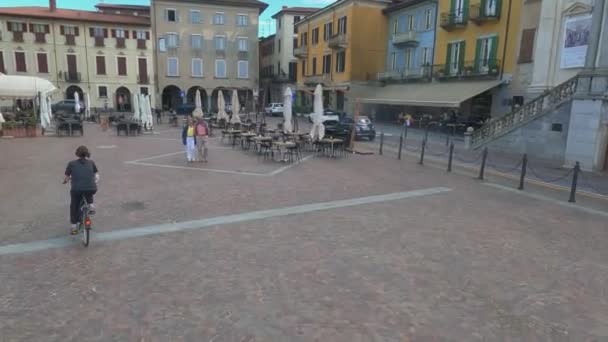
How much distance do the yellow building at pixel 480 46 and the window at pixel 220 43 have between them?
100 feet

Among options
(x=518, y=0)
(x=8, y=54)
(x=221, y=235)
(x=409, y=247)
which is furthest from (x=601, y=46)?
(x=8, y=54)

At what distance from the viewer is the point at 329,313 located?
459cm

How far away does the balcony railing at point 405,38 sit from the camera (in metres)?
33.9

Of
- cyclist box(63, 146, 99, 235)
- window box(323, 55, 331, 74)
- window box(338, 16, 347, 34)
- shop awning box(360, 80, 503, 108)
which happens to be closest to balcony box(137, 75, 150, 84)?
window box(323, 55, 331, 74)

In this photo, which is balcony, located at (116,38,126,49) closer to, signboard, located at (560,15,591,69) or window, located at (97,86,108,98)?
window, located at (97,86,108,98)

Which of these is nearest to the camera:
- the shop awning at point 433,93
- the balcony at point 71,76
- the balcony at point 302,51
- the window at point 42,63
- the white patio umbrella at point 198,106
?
the white patio umbrella at point 198,106

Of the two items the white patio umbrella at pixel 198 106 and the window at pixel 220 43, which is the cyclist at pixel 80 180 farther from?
the window at pixel 220 43

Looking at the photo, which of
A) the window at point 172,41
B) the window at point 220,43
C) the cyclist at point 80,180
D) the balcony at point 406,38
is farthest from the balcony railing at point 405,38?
the cyclist at point 80,180

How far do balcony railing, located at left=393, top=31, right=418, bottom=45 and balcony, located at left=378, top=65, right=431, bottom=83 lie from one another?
2.26 metres

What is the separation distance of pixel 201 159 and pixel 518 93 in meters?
18.7

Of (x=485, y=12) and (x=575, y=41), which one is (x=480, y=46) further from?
(x=575, y=41)

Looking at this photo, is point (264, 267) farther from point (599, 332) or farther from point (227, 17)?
point (227, 17)

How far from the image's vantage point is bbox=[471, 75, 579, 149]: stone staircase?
1659cm

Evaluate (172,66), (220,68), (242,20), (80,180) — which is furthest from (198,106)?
(242,20)
